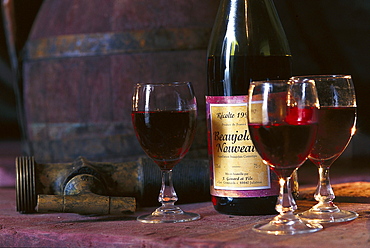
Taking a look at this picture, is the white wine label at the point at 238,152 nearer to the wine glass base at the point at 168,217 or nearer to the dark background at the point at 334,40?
the wine glass base at the point at 168,217

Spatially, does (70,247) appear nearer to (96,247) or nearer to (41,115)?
(96,247)

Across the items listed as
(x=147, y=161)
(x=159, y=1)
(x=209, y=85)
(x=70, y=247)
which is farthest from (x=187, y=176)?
(x=159, y=1)

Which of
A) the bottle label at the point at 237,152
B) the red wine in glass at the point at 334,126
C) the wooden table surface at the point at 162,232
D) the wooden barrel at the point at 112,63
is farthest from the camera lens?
the wooden barrel at the point at 112,63

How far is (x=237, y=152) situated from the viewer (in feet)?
4.67

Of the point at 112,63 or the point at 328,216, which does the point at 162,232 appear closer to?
the point at 328,216

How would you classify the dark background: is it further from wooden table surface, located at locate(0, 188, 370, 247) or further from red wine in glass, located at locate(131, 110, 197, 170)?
red wine in glass, located at locate(131, 110, 197, 170)

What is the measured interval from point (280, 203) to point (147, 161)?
21.8 inches

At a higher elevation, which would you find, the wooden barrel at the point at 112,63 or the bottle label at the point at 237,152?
the wooden barrel at the point at 112,63

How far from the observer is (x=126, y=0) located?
211cm

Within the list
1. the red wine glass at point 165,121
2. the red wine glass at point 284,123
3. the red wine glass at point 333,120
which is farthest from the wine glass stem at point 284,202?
the red wine glass at point 165,121

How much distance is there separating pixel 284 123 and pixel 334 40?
1.06 m

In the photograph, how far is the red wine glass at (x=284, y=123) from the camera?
1.18 m

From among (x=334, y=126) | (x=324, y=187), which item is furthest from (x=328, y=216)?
(x=334, y=126)

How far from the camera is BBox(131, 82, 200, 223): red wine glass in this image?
1.38 metres
